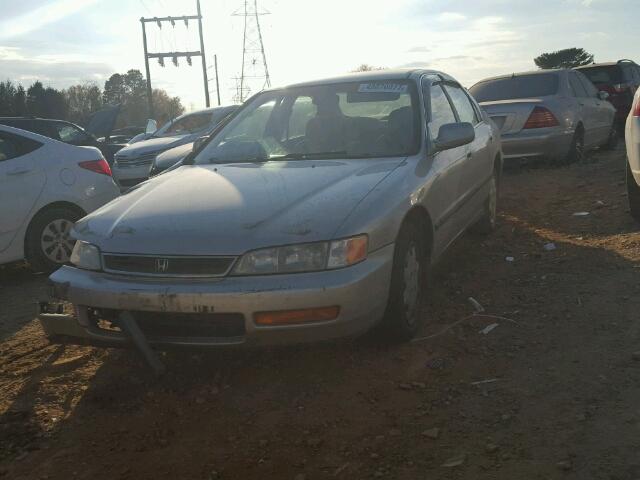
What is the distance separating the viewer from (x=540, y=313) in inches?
175

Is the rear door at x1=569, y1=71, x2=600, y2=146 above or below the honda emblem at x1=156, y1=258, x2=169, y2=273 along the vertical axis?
Result: above

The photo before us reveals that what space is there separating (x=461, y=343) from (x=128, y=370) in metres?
1.82

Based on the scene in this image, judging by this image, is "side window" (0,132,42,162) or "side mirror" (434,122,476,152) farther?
"side window" (0,132,42,162)

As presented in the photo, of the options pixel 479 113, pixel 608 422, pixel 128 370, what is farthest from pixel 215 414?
pixel 479 113

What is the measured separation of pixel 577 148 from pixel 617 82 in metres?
5.92

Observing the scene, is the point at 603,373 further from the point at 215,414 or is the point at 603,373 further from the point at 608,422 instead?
the point at 215,414

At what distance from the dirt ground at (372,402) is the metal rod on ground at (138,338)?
0.65 feet

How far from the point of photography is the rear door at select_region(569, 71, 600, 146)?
10.7 meters

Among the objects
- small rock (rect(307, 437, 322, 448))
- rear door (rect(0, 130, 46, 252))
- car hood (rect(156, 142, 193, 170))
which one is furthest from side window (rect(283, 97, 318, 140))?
car hood (rect(156, 142, 193, 170))

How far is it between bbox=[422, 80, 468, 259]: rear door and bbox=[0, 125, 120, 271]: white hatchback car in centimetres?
332

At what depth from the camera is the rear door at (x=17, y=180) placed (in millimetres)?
6082

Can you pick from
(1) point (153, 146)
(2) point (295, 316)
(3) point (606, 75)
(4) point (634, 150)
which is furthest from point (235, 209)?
(3) point (606, 75)

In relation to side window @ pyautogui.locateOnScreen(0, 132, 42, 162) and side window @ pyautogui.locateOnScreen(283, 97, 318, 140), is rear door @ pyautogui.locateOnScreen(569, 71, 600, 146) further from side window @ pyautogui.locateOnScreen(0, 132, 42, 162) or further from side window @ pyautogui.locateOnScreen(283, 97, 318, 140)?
side window @ pyautogui.locateOnScreen(0, 132, 42, 162)

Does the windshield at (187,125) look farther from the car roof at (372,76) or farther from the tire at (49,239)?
the car roof at (372,76)
